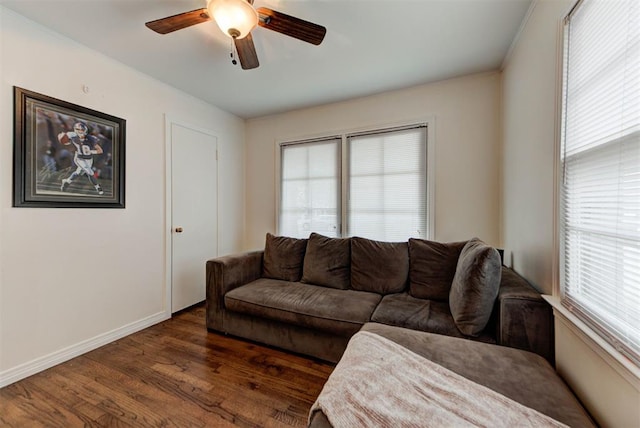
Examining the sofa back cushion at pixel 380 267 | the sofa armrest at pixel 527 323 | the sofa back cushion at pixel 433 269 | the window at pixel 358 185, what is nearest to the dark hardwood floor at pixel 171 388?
the sofa back cushion at pixel 380 267

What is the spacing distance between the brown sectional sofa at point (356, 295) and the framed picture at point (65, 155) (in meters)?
1.17

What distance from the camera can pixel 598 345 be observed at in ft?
3.03

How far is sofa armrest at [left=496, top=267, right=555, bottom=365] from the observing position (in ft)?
4.39

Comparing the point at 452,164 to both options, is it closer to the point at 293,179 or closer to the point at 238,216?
the point at 293,179

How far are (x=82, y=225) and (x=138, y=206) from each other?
47 cm

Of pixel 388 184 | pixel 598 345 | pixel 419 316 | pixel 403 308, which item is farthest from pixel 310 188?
pixel 598 345

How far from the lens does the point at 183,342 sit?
2.25 meters

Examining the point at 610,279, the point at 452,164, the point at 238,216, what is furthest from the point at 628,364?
the point at 238,216

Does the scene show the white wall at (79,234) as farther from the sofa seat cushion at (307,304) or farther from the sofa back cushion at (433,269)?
the sofa back cushion at (433,269)

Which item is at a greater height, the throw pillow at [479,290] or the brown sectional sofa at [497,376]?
the throw pillow at [479,290]

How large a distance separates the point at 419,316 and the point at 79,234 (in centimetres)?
273

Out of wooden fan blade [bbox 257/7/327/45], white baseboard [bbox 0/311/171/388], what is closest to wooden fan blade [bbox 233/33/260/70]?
wooden fan blade [bbox 257/7/327/45]

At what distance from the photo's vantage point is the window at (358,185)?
2.84 meters

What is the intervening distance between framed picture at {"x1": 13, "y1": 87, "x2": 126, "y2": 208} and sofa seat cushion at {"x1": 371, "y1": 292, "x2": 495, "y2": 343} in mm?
2497
